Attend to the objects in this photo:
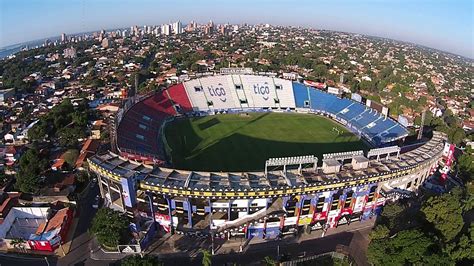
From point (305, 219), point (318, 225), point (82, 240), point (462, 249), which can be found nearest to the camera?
point (462, 249)

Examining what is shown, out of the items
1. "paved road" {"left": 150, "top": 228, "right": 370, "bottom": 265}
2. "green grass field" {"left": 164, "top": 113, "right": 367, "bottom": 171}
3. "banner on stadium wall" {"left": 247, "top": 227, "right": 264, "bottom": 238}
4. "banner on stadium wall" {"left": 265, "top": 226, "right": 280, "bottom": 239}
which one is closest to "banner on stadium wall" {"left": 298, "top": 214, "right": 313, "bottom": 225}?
Result: "paved road" {"left": 150, "top": 228, "right": 370, "bottom": 265}

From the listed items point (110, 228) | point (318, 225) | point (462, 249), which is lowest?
point (318, 225)

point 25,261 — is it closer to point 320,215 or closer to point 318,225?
point 318,225

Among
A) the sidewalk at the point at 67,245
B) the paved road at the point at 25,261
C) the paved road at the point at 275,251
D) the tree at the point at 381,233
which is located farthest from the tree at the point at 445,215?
the paved road at the point at 25,261

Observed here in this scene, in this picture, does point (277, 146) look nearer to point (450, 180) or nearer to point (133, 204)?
point (450, 180)

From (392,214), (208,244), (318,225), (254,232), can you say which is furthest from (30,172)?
(392,214)

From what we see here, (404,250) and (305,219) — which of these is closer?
(404,250)
